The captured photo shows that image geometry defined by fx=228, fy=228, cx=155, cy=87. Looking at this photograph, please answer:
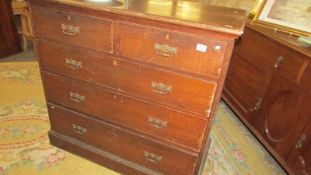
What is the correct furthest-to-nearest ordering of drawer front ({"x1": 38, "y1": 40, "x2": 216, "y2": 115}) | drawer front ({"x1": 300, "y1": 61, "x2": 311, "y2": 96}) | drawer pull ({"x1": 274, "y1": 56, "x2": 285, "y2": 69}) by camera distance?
drawer pull ({"x1": 274, "y1": 56, "x2": 285, "y2": 69})
drawer front ({"x1": 300, "y1": 61, "x2": 311, "y2": 96})
drawer front ({"x1": 38, "y1": 40, "x2": 216, "y2": 115})

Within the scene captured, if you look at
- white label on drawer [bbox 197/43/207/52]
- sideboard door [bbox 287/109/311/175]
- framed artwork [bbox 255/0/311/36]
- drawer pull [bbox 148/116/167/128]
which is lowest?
sideboard door [bbox 287/109/311/175]

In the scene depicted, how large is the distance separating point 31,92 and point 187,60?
179cm

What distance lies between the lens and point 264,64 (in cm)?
162

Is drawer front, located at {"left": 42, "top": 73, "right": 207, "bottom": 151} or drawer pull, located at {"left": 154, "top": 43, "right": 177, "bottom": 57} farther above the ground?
drawer pull, located at {"left": 154, "top": 43, "right": 177, "bottom": 57}

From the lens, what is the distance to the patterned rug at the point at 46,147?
1.48m

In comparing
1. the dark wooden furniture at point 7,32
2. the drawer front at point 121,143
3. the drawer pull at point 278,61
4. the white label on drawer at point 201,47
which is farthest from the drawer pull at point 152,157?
the dark wooden furniture at point 7,32

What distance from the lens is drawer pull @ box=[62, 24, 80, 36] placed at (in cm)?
114

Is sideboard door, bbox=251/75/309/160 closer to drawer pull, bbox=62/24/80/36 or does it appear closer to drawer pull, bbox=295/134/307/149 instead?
drawer pull, bbox=295/134/307/149

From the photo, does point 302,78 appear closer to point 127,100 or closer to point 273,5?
point 273,5

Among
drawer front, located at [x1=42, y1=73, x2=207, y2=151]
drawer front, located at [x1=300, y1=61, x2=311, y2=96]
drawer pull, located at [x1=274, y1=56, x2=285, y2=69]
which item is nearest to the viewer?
drawer front, located at [x1=42, y1=73, x2=207, y2=151]

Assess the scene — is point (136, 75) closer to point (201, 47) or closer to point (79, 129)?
point (201, 47)

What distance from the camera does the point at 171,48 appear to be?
0.99 meters

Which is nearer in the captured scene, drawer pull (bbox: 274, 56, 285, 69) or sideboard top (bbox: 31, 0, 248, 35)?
sideboard top (bbox: 31, 0, 248, 35)

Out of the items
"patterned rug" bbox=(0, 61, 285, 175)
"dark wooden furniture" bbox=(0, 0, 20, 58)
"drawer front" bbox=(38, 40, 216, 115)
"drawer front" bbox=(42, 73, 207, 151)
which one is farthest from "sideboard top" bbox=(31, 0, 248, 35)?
"dark wooden furniture" bbox=(0, 0, 20, 58)
